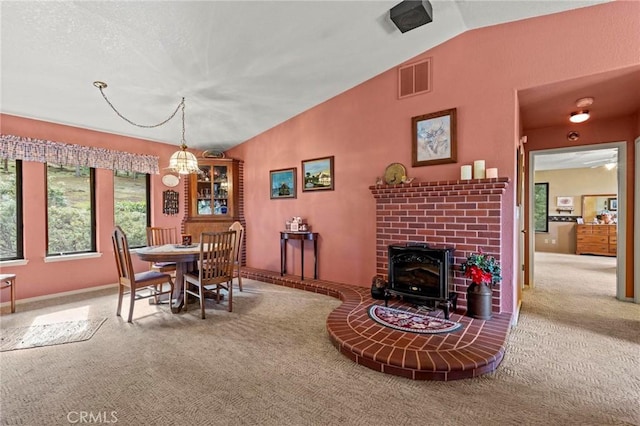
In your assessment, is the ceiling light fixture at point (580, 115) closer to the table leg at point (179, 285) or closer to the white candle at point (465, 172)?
the white candle at point (465, 172)

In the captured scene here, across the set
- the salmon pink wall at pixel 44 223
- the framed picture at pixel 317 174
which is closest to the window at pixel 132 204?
the salmon pink wall at pixel 44 223

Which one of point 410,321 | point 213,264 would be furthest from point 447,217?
point 213,264

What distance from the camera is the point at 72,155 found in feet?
13.6

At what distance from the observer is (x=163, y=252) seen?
10.8 ft

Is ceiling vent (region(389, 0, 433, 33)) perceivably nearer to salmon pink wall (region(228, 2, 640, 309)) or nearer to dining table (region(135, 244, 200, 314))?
salmon pink wall (region(228, 2, 640, 309))

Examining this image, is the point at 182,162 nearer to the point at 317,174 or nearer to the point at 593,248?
the point at 317,174

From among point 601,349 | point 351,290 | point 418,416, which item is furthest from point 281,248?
point 601,349

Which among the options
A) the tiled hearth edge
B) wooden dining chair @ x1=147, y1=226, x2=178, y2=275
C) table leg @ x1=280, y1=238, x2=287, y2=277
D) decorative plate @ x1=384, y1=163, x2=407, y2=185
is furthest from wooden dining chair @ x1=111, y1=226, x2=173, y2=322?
decorative plate @ x1=384, y1=163, x2=407, y2=185

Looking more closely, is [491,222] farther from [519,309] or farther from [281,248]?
[281,248]

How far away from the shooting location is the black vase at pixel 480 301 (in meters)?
2.79

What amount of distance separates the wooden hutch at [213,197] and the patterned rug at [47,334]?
243cm

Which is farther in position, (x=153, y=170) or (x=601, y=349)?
(x=153, y=170)

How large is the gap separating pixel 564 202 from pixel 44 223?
1134 centimetres

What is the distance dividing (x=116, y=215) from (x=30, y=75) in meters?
2.26
